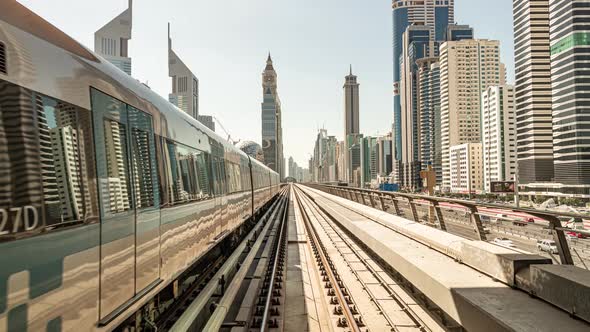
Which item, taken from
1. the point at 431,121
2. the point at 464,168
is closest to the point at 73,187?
the point at 464,168

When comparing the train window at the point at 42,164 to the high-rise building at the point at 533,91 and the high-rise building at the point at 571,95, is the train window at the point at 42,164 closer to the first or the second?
the high-rise building at the point at 571,95

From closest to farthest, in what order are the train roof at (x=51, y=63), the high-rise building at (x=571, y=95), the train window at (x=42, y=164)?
the train window at (x=42, y=164) < the train roof at (x=51, y=63) < the high-rise building at (x=571, y=95)

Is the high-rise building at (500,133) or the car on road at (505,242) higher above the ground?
the high-rise building at (500,133)

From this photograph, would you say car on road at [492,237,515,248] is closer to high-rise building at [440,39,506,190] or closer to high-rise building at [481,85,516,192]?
high-rise building at [481,85,516,192]

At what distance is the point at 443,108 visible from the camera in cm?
16738

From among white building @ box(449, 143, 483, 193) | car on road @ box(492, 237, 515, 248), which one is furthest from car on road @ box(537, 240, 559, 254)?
white building @ box(449, 143, 483, 193)

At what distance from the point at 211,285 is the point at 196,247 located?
1.43 meters

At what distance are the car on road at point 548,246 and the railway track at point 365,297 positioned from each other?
6.30 feet

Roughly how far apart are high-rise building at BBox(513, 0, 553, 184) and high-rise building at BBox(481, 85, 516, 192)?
5.17 meters

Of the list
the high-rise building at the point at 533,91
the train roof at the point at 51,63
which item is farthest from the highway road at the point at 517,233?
the high-rise building at the point at 533,91

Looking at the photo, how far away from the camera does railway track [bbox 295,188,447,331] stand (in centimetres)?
660

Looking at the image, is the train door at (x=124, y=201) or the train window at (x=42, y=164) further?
the train door at (x=124, y=201)

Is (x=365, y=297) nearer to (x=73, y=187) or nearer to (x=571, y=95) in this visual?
(x=73, y=187)

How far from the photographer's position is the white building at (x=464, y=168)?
433 ft
